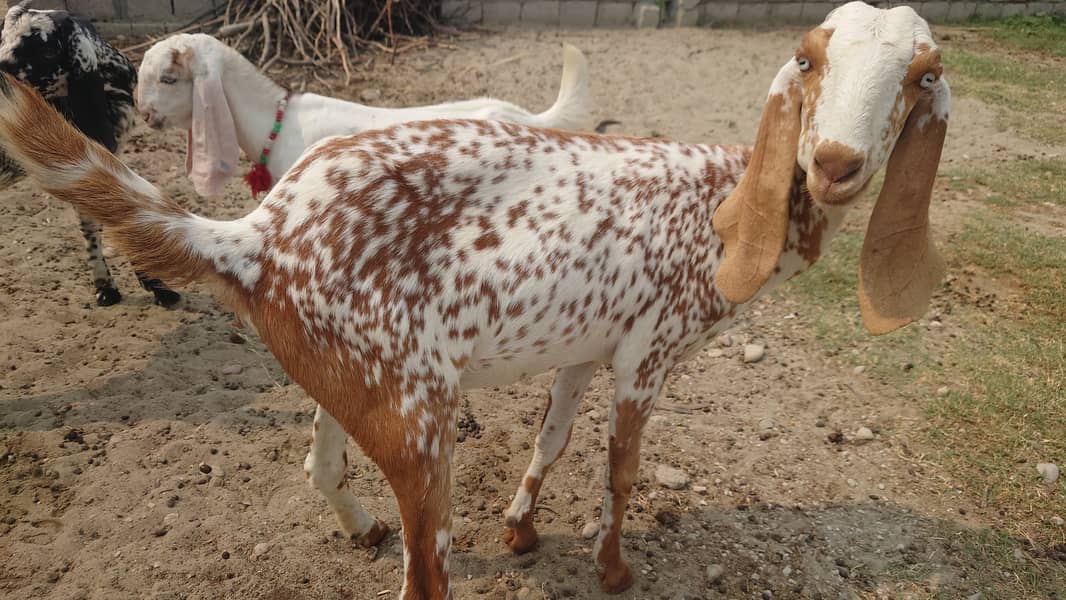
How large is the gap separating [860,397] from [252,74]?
12.1 ft

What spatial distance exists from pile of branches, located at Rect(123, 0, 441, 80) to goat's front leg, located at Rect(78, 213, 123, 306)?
3.73m

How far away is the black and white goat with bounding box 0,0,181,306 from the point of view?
430 centimetres

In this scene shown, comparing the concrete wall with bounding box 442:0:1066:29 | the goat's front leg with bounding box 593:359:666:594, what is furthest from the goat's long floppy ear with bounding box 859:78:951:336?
the concrete wall with bounding box 442:0:1066:29

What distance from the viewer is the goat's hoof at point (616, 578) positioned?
10.0ft

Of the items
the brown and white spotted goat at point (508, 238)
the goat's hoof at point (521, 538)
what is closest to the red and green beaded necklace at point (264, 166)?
the brown and white spotted goat at point (508, 238)

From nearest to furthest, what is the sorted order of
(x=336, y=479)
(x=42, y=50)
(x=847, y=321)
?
(x=336, y=479), (x=42, y=50), (x=847, y=321)

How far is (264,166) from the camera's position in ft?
13.9

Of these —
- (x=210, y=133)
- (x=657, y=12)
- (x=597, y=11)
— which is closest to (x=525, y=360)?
(x=210, y=133)

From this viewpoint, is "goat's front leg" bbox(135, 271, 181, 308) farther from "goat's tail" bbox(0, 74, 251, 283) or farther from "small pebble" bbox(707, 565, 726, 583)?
"small pebble" bbox(707, 565, 726, 583)

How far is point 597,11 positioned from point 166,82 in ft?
21.9

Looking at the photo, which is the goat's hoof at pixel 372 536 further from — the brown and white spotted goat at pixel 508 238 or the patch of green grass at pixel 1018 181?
the patch of green grass at pixel 1018 181

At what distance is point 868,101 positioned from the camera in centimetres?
215

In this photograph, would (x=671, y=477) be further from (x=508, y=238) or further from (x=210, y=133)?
(x=210, y=133)

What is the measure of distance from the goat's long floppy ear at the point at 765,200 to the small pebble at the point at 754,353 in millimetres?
2019
